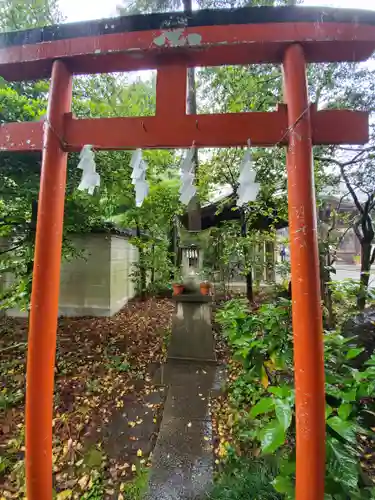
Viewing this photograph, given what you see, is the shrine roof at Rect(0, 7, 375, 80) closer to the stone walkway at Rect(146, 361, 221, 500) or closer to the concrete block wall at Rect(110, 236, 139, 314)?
the stone walkway at Rect(146, 361, 221, 500)

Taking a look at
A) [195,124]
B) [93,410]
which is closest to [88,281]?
[93,410]

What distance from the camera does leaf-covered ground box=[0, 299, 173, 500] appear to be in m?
2.22

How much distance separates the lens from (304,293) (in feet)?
4.77

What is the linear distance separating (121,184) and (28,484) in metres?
3.99

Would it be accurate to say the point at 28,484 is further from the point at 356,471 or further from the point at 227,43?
the point at 227,43

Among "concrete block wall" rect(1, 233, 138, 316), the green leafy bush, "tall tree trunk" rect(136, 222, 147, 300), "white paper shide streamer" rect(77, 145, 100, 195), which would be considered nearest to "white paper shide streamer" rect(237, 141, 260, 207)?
"white paper shide streamer" rect(77, 145, 100, 195)

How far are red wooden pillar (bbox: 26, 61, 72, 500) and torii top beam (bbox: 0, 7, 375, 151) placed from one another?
0.38ft

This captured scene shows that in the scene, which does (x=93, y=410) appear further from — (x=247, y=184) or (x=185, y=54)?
(x=185, y=54)

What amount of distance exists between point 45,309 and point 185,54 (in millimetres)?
2016

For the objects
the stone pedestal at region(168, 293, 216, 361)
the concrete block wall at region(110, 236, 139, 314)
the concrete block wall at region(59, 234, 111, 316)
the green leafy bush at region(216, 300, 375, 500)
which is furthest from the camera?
the concrete block wall at region(110, 236, 139, 314)

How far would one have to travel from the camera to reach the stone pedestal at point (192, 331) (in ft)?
15.0

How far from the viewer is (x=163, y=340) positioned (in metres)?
5.41

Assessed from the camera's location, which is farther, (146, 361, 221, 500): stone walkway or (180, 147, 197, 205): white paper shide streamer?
(146, 361, 221, 500): stone walkway

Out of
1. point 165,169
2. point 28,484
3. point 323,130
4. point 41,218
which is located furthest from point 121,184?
point 28,484
